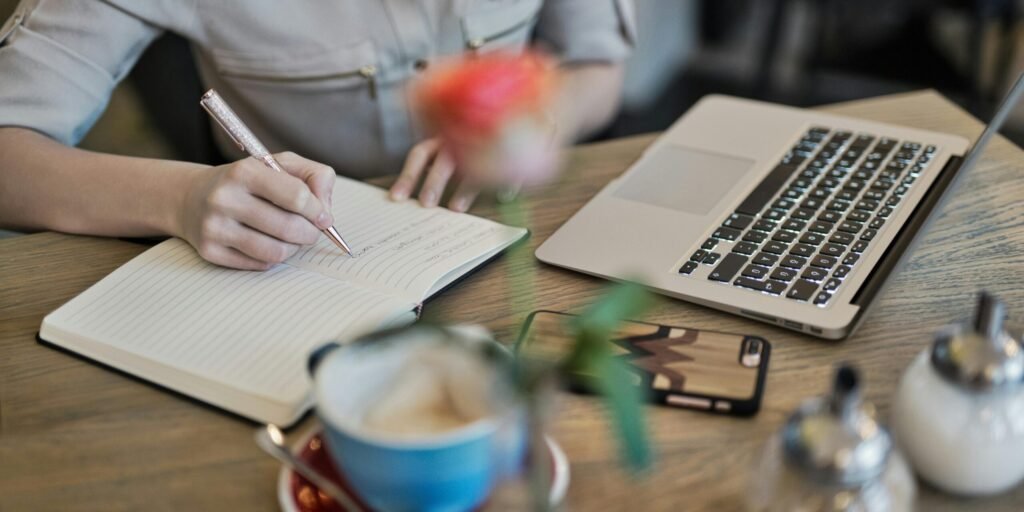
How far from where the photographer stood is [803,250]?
694 mm

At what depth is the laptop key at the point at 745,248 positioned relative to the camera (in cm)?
70

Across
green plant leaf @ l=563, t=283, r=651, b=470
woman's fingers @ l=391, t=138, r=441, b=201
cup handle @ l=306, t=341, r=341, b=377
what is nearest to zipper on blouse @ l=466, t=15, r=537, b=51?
woman's fingers @ l=391, t=138, r=441, b=201

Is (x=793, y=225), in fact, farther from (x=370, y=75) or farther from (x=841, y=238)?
(x=370, y=75)

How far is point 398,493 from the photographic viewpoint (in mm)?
451

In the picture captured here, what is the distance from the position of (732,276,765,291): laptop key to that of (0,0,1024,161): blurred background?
4.79 ft

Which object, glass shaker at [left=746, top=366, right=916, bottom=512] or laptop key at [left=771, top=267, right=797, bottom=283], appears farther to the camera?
laptop key at [left=771, top=267, right=797, bottom=283]

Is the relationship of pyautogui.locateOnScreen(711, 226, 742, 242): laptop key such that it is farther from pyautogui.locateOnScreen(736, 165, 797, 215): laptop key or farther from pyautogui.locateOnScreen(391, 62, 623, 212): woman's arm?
pyautogui.locateOnScreen(391, 62, 623, 212): woman's arm

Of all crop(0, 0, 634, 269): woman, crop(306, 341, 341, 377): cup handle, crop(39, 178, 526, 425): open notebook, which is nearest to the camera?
crop(306, 341, 341, 377): cup handle

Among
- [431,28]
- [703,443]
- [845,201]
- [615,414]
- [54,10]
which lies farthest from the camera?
[431,28]

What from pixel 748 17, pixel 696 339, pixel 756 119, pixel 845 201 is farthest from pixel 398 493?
pixel 748 17

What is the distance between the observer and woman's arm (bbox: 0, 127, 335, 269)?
0.69 meters

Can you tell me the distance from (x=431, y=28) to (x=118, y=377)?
0.53 meters

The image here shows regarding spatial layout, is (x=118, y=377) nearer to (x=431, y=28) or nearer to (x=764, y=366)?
(x=764, y=366)

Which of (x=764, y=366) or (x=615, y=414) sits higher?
(x=615, y=414)
